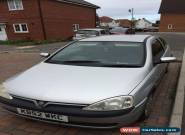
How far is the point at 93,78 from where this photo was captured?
123 inches

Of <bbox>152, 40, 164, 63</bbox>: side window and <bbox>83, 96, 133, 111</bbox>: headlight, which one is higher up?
<bbox>152, 40, 164, 63</bbox>: side window

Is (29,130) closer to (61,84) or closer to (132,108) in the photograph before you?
(61,84)

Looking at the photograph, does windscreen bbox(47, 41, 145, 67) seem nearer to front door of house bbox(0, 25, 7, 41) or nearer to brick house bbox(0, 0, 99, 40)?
brick house bbox(0, 0, 99, 40)

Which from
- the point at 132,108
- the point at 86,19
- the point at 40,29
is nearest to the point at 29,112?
the point at 132,108

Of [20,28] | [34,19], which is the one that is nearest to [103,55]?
[34,19]

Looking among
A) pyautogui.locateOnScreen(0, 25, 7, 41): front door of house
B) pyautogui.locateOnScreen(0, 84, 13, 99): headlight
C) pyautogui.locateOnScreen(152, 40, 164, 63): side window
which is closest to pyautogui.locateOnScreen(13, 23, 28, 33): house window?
pyautogui.locateOnScreen(0, 25, 7, 41): front door of house

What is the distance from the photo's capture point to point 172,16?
39.4m

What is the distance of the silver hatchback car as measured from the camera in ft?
8.78

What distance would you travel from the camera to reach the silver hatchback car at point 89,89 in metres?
2.68

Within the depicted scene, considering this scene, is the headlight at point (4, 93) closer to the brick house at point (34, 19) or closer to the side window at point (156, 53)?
the side window at point (156, 53)

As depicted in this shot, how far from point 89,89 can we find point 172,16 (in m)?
40.6

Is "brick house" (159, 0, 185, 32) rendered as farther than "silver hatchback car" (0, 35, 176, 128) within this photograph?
Yes

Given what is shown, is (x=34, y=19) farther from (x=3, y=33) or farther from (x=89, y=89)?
(x=89, y=89)

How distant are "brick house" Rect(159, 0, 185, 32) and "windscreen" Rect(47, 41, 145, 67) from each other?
3852 centimetres
